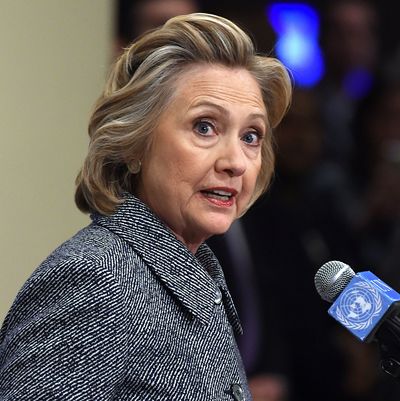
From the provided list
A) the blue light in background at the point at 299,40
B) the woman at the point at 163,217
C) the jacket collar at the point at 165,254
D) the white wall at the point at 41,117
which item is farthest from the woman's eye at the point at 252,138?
the blue light in background at the point at 299,40

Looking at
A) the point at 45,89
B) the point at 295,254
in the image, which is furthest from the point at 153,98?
the point at 295,254

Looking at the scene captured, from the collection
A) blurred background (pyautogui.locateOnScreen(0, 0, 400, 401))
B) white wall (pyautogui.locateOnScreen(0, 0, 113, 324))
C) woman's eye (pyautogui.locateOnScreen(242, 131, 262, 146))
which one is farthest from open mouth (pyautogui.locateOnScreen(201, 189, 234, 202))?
white wall (pyautogui.locateOnScreen(0, 0, 113, 324))

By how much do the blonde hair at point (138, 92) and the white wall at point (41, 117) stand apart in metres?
0.83

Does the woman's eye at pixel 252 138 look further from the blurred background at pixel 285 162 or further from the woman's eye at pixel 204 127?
the blurred background at pixel 285 162

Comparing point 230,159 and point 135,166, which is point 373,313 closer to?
point 230,159

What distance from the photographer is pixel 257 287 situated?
Answer: 10.8ft

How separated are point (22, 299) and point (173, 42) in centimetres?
53

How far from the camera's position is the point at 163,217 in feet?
6.25

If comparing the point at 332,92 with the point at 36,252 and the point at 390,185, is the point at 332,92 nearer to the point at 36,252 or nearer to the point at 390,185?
the point at 390,185

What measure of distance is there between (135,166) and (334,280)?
421 mm

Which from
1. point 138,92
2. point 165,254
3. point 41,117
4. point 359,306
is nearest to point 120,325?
point 165,254

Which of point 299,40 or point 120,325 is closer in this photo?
point 120,325

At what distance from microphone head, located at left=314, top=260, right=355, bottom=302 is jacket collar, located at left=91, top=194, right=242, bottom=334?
0.21m

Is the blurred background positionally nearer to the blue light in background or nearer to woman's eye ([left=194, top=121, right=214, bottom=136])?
the blue light in background
